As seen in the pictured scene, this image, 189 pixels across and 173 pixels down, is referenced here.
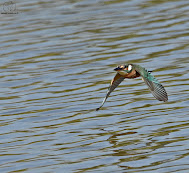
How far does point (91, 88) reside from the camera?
11539mm

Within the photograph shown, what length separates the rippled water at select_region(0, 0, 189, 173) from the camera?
26.4 feet

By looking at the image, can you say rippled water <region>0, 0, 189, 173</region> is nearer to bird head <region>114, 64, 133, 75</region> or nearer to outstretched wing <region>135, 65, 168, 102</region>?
outstretched wing <region>135, 65, 168, 102</region>

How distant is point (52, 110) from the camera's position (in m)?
10.3

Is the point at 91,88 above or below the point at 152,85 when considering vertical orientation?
below

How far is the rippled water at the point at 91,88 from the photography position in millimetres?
8055

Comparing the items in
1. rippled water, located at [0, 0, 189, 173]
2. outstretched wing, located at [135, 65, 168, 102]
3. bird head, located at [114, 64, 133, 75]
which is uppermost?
bird head, located at [114, 64, 133, 75]

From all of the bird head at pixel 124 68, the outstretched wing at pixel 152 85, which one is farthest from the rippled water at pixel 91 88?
the bird head at pixel 124 68

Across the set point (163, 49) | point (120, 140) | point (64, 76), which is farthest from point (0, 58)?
point (120, 140)

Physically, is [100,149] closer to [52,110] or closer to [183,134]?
[183,134]

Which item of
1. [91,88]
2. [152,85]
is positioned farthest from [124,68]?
[91,88]

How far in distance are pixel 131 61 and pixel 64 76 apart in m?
1.48

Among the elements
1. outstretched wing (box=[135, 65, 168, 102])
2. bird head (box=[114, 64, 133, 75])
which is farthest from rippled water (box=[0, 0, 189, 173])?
bird head (box=[114, 64, 133, 75])

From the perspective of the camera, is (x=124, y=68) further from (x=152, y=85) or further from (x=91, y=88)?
(x=91, y=88)

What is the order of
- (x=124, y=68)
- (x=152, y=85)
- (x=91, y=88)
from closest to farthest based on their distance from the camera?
(x=124, y=68)
(x=152, y=85)
(x=91, y=88)
